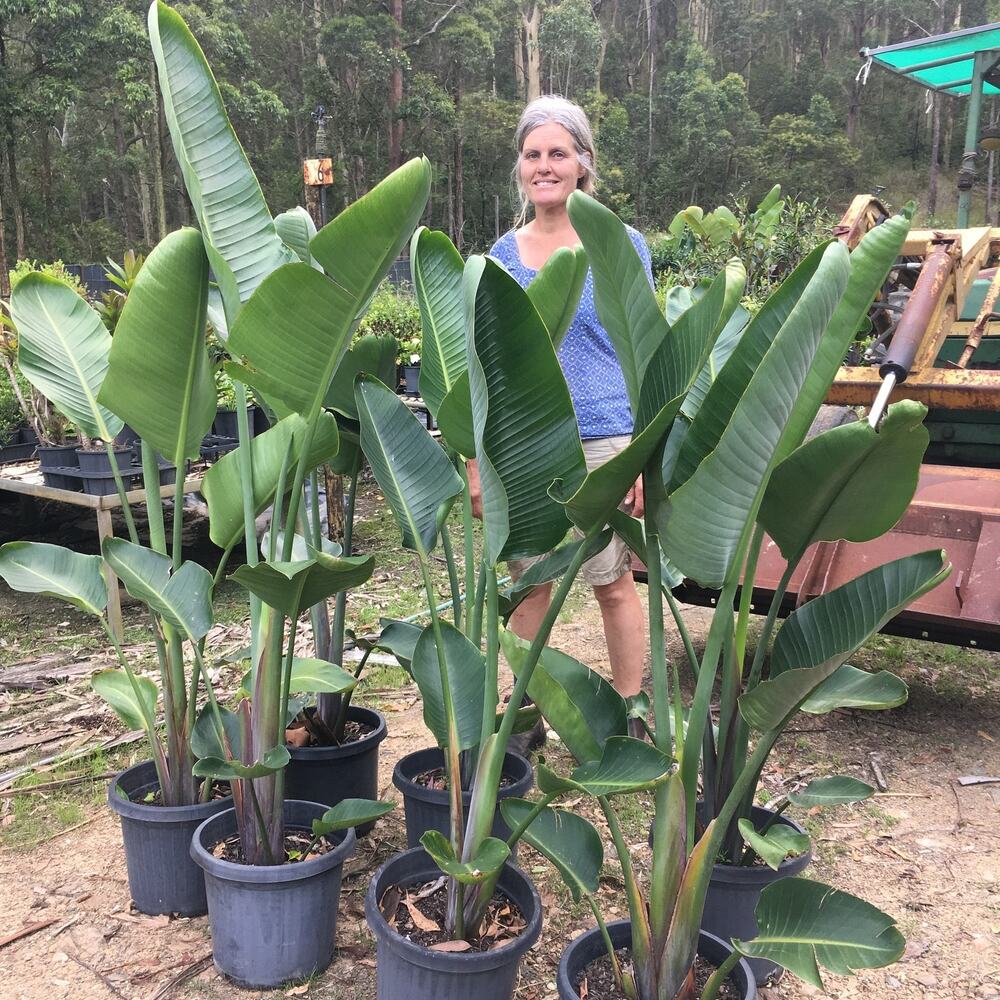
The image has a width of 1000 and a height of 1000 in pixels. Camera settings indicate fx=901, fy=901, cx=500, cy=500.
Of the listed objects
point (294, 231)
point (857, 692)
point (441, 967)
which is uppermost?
point (294, 231)

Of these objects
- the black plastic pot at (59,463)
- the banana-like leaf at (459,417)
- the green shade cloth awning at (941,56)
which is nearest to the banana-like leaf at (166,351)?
the banana-like leaf at (459,417)

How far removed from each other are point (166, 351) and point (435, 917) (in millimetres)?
1253

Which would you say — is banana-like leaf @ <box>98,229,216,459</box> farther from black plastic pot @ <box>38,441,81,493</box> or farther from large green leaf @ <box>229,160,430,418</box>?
black plastic pot @ <box>38,441,81,493</box>

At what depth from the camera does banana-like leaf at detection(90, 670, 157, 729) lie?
2168 mm

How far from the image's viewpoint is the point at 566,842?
5.27ft

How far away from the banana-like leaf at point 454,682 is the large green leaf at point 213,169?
80 centimetres

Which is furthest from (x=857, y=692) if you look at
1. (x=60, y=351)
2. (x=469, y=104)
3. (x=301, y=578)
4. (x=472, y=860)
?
(x=469, y=104)

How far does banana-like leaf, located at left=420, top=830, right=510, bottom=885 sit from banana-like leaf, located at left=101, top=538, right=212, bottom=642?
0.67m

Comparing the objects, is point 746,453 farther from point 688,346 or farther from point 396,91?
point 396,91

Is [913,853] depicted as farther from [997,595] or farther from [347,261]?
[347,261]

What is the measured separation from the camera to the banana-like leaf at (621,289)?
1354 mm

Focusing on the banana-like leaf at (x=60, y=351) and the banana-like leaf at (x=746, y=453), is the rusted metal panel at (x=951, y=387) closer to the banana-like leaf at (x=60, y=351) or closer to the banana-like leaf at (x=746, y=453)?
the banana-like leaf at (x=746, y=453)

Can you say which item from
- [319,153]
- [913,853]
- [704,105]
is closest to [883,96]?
[704,105]

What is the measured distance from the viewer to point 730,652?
1.60 meters
